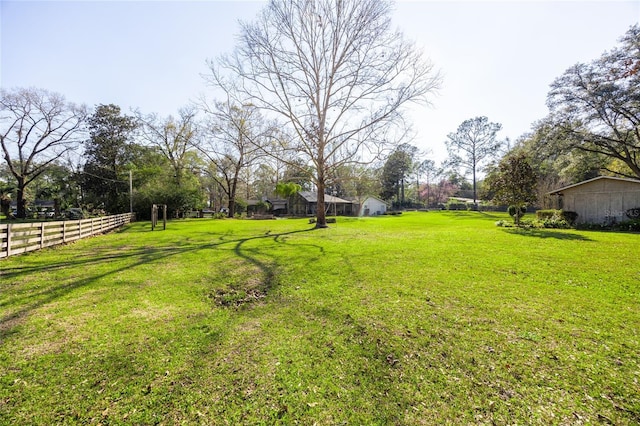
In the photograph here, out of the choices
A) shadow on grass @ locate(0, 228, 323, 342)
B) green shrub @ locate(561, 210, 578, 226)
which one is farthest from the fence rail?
green shrub @ locate(561, 210, 578, 226)

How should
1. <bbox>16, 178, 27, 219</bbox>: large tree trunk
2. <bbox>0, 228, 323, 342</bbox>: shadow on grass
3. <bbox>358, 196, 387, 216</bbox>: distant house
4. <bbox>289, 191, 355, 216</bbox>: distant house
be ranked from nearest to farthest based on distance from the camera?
1. <bbox>0, 228, 323, 342</bbox>: shadow on grass
2. <bbox>16, 178, 27, 219</bbox>: large tree trunk
3. <bbox>289, 191, 355, 216</bbox>: distant house
4. <bbox>358, 196, 387, 216</bbox>: distant house

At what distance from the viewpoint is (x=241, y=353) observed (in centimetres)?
337

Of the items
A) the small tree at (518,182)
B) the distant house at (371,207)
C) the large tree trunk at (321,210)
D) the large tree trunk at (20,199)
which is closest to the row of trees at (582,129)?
the small tree at (518,182)

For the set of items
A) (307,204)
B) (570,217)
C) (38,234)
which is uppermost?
(307,204)

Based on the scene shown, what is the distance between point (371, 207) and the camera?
49.9 meters

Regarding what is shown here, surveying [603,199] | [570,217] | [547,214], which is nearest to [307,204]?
[547,214]

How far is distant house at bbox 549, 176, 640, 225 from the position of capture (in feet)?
53.4

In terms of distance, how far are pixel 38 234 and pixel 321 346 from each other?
11801 millimetres

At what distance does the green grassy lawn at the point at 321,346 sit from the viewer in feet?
8.17

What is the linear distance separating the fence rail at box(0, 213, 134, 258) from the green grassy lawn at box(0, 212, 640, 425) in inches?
74.4

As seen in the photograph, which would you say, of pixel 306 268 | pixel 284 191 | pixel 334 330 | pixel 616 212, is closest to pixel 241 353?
pixel 334 330

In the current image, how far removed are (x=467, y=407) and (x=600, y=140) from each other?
28599 mm

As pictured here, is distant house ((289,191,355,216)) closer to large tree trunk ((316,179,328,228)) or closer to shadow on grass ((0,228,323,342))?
large tree trunk ((316,179,328,228))

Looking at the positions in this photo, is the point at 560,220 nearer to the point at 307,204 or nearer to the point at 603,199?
the point at 603,199
